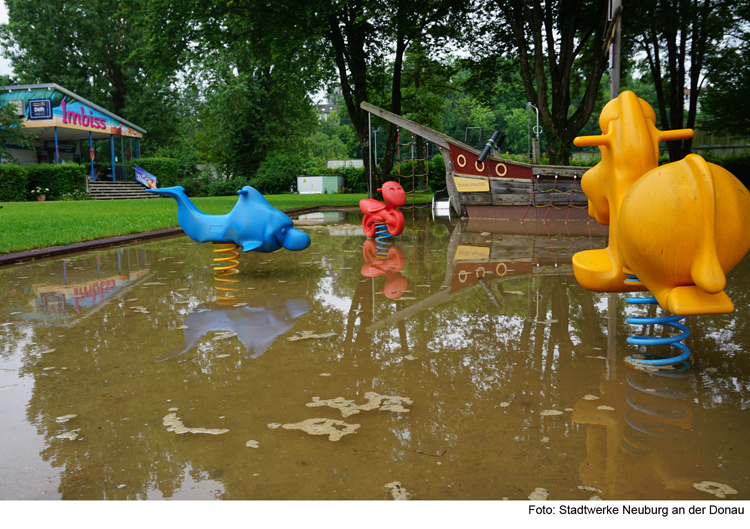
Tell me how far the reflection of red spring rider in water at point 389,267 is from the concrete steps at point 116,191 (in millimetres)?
23787

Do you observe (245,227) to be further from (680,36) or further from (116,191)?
(116,191)

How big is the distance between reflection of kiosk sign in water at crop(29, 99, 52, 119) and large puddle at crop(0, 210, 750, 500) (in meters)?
27.3

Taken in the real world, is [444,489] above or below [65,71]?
below

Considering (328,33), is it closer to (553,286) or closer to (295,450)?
(553,286)

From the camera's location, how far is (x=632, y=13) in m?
20.2

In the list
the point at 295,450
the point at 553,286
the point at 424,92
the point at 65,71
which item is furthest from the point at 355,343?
the point at 65,71

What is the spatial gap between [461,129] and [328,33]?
61194 millimetres

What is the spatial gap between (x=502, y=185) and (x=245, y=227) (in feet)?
32.6

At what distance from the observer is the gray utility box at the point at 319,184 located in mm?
38062

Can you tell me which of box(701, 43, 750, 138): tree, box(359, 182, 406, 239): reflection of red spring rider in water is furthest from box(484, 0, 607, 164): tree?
box(701, 43, 750, 138): tree

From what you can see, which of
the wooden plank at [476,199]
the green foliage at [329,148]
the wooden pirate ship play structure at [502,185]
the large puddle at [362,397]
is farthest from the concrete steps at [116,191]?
the green foliage at [329,148]

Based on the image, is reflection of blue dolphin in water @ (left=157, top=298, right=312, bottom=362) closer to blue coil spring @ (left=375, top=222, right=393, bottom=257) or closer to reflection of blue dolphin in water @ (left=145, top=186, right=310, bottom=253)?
reflection of blue dolphin in water @ (left=145, top=186, right=310, bottom=253)

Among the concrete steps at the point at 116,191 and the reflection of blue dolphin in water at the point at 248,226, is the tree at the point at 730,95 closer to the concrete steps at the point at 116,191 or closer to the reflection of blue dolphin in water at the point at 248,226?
the reflection of blue dolphin in water at the point at 248,226

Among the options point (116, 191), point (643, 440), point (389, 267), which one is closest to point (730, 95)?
point (389, 267)
